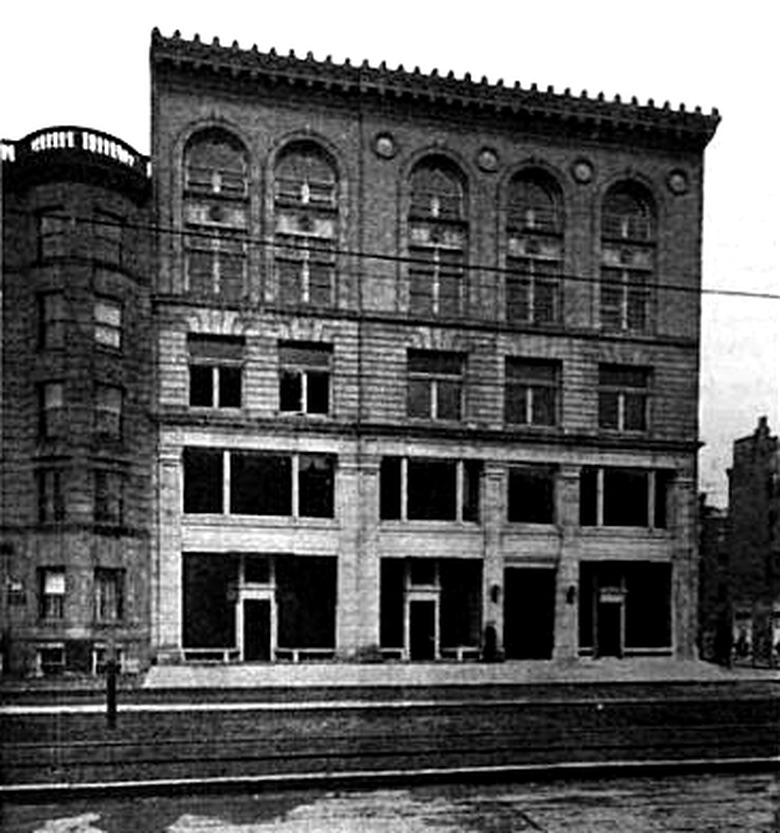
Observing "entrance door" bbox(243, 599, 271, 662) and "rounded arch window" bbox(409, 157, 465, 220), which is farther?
"rounded arch window" bbox(409, 157, 465, 220)

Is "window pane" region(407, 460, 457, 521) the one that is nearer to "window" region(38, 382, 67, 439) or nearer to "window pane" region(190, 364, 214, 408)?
"window pane" region(190, 364, 214, 408)

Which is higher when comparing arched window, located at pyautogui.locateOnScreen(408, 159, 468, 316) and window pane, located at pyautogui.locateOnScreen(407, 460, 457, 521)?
arched window, located at pyautogui.locateOnScreen(408, 159, 468, 316)

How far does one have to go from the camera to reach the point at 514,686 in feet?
70.7

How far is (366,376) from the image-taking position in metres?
26.2

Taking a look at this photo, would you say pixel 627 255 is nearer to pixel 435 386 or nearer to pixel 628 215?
pixel 628 215

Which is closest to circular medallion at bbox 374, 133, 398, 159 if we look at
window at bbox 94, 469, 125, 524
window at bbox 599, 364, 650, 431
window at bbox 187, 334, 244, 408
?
window at bbox 187, 334, 244, 408

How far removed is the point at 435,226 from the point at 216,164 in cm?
558

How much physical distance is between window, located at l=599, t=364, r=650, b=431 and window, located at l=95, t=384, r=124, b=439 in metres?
11.8

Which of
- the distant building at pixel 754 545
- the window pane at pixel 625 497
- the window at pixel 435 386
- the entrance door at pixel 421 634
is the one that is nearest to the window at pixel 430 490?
the window at pixel 435 386

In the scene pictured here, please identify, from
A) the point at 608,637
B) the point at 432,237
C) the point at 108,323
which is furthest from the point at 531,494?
the point at 108,323

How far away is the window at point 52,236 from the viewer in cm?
2391

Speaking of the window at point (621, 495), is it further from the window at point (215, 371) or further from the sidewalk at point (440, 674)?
the window at point (215, 371)

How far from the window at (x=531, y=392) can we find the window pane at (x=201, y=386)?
734 cm

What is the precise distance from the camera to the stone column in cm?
2625
